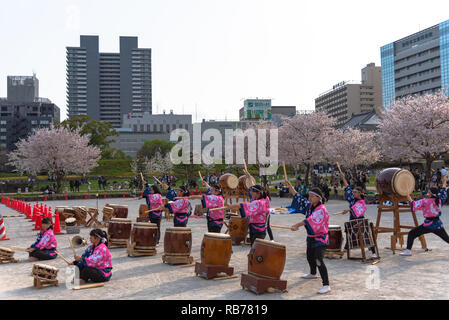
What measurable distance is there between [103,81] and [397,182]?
606ft

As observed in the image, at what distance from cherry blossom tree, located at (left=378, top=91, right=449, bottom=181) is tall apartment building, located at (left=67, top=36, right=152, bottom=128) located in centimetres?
16111

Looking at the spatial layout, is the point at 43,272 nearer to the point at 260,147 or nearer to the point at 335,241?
the point at 335,241

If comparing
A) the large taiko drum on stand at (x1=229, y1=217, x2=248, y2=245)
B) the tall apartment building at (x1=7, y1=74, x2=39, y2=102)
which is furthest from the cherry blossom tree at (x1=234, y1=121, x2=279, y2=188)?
the tall apartment building at (x1=7, y1=74, x2=39, y2=102)

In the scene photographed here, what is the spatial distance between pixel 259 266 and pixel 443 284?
344 cm

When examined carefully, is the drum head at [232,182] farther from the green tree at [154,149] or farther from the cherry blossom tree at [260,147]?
the green tree at [154,149]

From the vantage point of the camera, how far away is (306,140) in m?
41.5

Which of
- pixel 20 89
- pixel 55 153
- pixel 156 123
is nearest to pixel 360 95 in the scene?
pixel 156 123

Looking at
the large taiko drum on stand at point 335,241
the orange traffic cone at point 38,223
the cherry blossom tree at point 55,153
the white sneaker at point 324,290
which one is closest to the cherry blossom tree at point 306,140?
the cherry blossom tree at point 55,153

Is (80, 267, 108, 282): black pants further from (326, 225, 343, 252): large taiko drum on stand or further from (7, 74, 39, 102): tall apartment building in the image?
(7, 74, 39, 102): tall apartment building

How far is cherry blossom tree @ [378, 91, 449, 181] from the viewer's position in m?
28.6

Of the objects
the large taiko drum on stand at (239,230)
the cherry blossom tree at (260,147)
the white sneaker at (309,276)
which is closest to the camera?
the white sneaker at (309,276)

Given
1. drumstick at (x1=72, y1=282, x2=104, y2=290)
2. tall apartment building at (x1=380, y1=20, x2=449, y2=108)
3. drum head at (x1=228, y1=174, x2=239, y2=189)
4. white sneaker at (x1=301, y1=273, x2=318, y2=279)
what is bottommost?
drumstick at (x1=72, y1=282, x2=104, y2=290)

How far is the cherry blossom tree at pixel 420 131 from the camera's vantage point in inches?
1125

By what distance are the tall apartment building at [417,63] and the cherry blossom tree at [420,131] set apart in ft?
256
